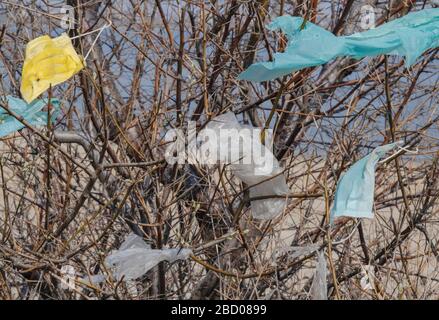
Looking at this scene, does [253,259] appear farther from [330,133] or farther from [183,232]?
[330,133]

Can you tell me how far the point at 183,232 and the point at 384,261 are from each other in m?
1.13

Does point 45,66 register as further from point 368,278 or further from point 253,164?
point 368,278

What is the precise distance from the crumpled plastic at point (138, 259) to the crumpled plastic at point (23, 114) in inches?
30.9

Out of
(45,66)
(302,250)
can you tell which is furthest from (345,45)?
(45,66)

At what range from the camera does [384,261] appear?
4.43m

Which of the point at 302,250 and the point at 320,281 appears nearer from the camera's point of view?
the point at 320,281

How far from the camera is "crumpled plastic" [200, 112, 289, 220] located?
13.8ft

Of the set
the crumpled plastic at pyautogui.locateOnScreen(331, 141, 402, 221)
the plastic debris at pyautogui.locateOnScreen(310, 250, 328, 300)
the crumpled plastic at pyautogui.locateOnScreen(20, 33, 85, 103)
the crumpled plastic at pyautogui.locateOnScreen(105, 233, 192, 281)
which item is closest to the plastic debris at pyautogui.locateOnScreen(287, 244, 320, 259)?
the plastic debris at pyautogui.locateOnScreen(310, 250, 328, 300)

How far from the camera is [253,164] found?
4199 mm

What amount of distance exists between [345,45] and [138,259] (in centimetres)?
146

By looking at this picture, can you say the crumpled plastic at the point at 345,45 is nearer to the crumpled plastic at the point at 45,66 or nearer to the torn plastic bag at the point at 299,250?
the crumpled plastic at the point at 45,66

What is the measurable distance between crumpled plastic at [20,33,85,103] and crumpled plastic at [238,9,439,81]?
78 cm
